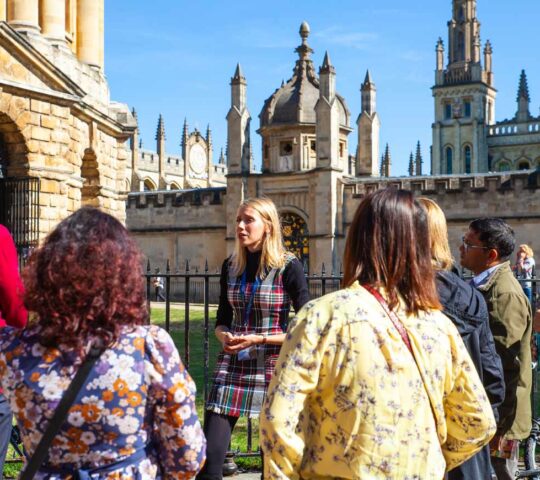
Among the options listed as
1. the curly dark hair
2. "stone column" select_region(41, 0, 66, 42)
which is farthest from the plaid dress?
"stone column" select_region(41, 0, 66, 42)

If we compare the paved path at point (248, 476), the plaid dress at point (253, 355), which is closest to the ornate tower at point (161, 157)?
the paved path at point (248, 476)

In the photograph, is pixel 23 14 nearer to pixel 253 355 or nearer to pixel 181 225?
pixel 253 355

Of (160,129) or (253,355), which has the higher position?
(160,129)

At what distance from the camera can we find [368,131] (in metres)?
33.9

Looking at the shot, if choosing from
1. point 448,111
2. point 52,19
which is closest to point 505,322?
point 52,19

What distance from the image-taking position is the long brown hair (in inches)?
102

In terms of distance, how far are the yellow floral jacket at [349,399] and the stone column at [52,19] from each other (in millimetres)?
12241

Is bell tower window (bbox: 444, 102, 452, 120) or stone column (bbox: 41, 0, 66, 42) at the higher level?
bell tower window (bbox: 444, 102, 452, 120)

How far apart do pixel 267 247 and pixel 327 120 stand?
27.0 m

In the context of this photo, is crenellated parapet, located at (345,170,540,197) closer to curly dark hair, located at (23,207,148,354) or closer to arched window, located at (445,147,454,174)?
curly dark hair, located at (23,207,148,354)

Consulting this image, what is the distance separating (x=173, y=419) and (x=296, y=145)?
30312mm

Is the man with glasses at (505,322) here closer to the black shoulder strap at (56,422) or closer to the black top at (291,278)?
the black top at (291,278)

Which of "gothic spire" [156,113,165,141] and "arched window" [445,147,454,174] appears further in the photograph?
"arched window" [445,147,454,174]

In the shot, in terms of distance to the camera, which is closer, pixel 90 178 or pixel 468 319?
pixel 468 319
